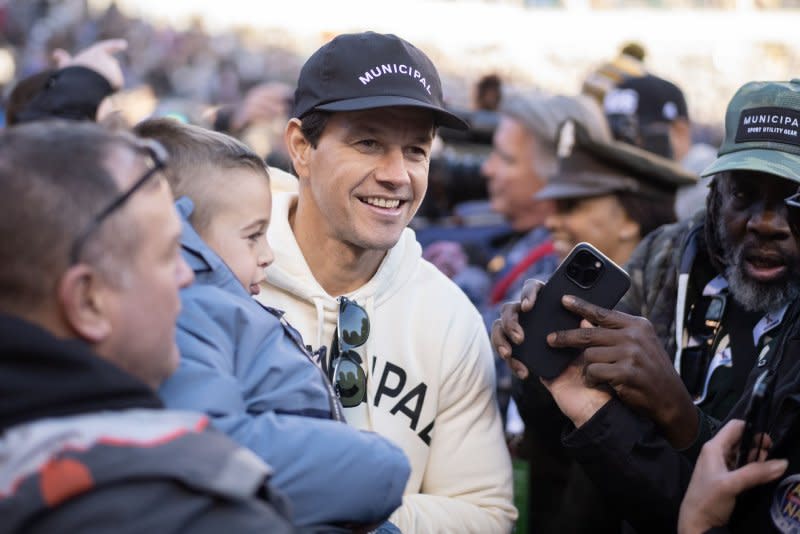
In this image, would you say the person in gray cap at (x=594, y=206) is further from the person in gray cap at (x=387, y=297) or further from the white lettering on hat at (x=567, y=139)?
the person in gray cap at (x=387, y=297)

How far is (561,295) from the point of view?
107 inches

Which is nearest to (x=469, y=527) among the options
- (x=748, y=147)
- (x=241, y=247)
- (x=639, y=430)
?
(x=639, y=430)

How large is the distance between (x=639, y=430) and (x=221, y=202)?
1.18 meters

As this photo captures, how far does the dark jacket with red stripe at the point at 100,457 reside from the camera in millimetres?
1471

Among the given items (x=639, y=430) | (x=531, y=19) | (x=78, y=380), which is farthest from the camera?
(x=531, y=19)

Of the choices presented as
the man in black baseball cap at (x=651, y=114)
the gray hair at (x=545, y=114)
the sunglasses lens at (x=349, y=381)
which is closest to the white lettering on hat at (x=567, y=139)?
the gray hair at (x=545, y=114)

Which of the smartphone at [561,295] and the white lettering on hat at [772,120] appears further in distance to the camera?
the white lettering on hat at [772,120]

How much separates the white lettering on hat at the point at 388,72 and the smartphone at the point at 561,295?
0.62 metres

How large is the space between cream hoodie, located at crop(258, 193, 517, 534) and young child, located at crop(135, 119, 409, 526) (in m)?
0.61

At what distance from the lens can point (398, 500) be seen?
201cm

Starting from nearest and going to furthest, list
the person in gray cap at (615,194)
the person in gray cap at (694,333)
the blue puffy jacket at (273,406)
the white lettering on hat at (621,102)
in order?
the blue puffy jacket at (273,406), the person in gray cap at (694,333), the person in gray cap at (615,194), the white lettering on hat at (621,102)

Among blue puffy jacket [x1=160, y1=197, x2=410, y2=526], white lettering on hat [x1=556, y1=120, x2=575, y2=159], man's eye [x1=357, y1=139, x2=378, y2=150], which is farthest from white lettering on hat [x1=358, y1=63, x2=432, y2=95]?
white lettering on hat [x1=556, y1=120, x2=575, y2=159]

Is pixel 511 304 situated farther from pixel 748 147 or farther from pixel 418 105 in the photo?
pixel 748 147

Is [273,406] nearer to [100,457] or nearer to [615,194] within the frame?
[100,457]
